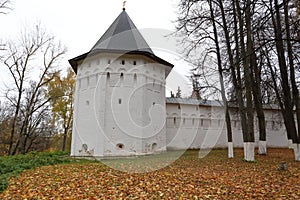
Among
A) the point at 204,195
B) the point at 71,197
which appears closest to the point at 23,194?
the point at 71,197

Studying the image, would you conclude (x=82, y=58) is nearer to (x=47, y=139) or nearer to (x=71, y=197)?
(x=71, y=197)

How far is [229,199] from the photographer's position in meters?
4.48

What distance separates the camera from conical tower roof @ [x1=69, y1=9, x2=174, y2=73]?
13.9 meters

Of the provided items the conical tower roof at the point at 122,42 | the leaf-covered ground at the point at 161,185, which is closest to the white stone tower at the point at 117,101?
the conical tower roof at the point at 122,42

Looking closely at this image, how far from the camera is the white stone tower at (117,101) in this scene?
13211mm

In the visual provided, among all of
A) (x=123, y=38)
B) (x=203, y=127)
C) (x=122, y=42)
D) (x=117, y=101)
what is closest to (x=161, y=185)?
(x=117, y=101)

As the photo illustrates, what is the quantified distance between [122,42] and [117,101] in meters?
3.79

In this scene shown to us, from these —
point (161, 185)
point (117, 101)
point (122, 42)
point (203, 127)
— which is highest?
point (122, 42)

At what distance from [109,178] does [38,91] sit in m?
15.7

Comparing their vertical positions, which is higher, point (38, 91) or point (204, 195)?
point (38, 91)

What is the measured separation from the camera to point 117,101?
13.6m

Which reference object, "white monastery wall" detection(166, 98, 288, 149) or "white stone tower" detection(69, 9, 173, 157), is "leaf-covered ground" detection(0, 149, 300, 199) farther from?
"white monastery wall" detection(166, 98, 288, 149)

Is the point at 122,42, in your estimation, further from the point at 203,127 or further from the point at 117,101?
the point at 203,127

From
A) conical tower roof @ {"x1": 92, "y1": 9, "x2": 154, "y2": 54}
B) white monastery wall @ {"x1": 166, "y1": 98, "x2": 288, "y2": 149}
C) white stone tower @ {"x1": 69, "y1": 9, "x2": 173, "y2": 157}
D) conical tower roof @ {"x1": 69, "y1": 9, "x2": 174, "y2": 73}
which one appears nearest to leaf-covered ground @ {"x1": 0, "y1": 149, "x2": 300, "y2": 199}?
white stone tower @ {"x1": 69, "y1": 9, "x2": 173, "y2": 157}
